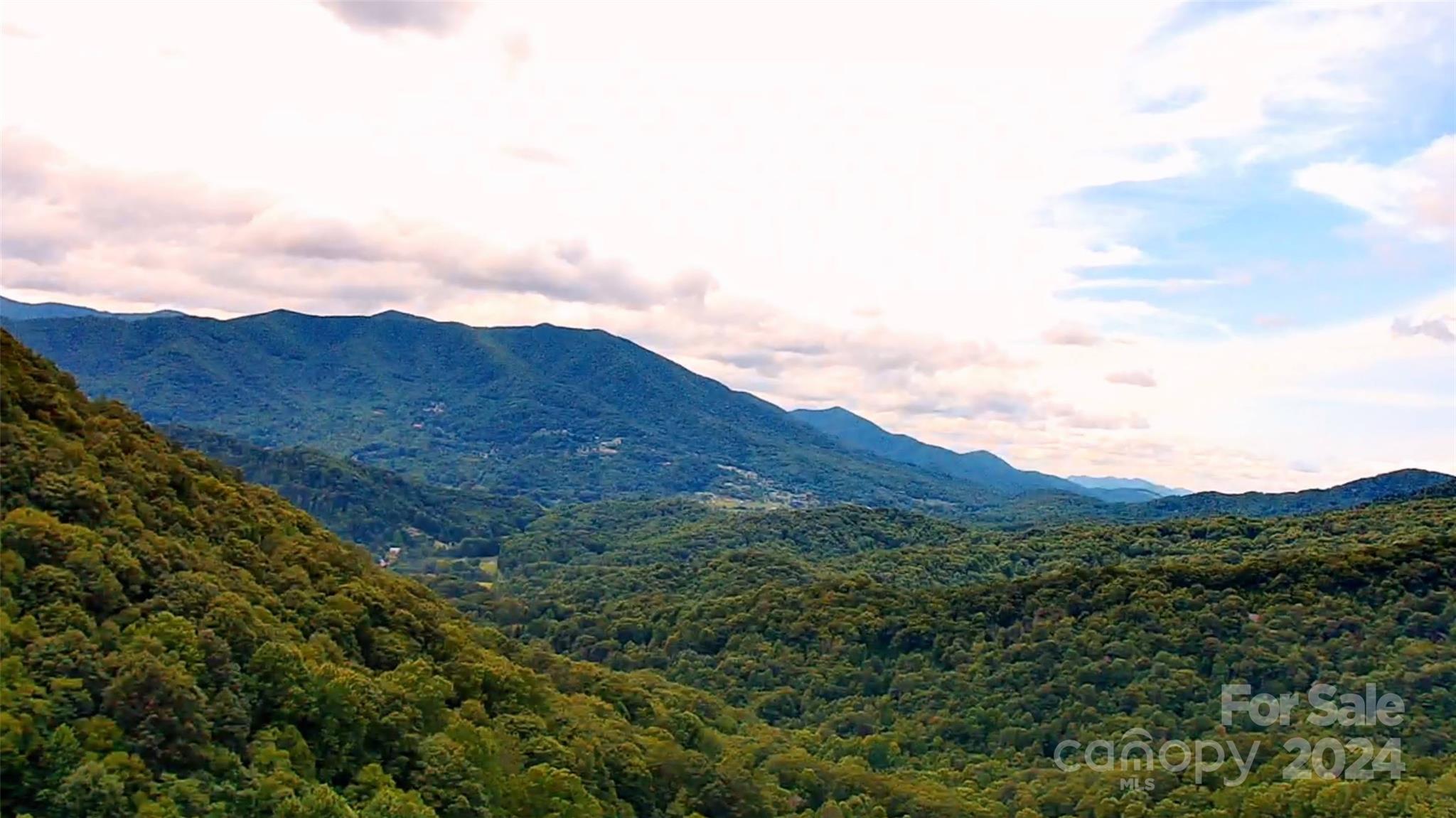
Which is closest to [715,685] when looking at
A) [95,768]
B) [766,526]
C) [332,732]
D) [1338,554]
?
[1338,554]

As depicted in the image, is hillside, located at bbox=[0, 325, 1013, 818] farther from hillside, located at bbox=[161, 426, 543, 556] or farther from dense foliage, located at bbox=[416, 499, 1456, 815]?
hillside, located at bbox=[161, 426, 543, 556]

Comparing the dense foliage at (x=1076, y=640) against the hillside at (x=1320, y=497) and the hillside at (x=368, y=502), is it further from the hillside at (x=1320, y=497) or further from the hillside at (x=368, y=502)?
the hillside at (x=1320, y=497)

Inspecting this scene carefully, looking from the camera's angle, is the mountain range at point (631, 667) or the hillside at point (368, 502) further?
the hillside at point (368, 502)

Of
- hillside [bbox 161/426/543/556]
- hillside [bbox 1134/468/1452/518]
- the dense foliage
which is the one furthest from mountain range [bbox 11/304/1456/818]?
hillside [bbox 1134/468/1452/518]

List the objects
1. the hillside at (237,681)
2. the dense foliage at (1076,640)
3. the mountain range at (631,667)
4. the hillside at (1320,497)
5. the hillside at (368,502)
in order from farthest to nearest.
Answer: the hillside at (1320,497) → the hillside at (368,502) → the dense foliage at (1076,640) → the mountain range at (631,667) → the hillside at (237,681)

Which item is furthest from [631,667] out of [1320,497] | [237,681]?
[1320,497]

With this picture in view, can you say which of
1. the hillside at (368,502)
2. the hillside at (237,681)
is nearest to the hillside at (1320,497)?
the hillside at (368,502)

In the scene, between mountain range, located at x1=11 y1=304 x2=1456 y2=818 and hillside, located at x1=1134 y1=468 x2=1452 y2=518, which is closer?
mountain range, located at x1=11 y1=304 x2=1456 y2=818

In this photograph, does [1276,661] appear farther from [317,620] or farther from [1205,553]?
[317,620]
